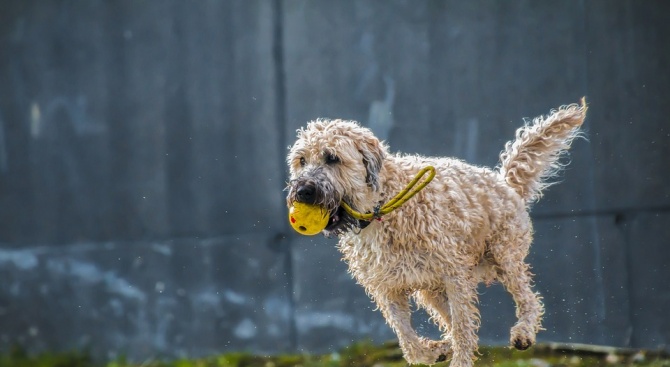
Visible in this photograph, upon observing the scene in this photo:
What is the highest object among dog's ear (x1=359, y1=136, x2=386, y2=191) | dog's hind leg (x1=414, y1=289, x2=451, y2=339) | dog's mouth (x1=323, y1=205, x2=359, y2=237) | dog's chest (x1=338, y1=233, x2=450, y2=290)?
dog's ear (x1=359, y1=136, x2=386, y2=191)

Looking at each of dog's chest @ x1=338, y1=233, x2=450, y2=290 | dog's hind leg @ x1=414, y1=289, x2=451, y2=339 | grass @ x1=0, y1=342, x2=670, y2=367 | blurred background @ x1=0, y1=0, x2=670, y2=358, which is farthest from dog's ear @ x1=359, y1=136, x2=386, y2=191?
blurred background @ x1=0, y1=0, x2=670, y2=358

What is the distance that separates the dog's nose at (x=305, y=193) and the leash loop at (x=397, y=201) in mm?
252

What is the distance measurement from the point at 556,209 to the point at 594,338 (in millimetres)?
1055

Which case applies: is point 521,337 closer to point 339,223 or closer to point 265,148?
point 339,223

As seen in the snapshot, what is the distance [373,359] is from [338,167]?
3105mm

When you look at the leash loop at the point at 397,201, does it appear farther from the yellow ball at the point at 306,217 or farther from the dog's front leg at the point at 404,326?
the dog's front leg at the point at 404,326

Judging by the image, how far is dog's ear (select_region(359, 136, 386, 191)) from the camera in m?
4.94

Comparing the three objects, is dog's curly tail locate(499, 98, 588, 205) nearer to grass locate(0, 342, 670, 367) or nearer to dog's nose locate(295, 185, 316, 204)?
grass locate(0, 342, 670, 367)

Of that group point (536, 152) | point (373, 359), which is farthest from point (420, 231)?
point (373, 359)

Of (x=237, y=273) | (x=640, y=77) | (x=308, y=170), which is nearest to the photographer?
(x=308, y=170)

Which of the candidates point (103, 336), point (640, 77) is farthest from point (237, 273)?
point (640, 77)

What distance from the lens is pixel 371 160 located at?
493cm

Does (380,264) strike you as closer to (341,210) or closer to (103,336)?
(341,210)

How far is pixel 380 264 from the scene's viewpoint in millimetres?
5105
